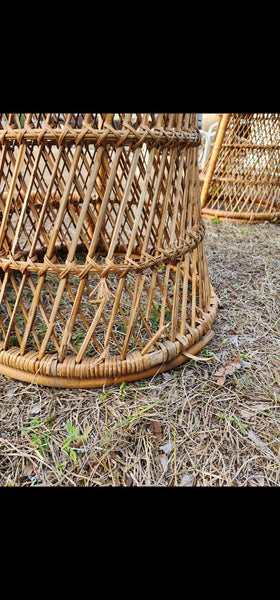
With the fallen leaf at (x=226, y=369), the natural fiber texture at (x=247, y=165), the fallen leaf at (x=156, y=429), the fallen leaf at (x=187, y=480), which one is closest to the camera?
the fallen leaf at (x=187, y=480)

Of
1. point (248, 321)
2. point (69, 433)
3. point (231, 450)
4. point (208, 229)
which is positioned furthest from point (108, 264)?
point (208, 229)

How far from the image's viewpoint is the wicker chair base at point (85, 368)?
992mm

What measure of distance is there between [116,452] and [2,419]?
34 centimetres

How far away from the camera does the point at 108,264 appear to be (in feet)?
3.01

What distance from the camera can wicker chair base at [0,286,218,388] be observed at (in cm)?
99

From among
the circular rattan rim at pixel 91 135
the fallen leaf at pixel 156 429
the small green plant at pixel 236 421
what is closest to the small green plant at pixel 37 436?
the fallen leaf at pixel 156 429

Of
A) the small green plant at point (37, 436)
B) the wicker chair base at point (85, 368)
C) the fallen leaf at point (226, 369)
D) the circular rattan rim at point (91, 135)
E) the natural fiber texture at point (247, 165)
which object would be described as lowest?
the small green plant at point (37, 436)

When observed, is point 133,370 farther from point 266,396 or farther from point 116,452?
point 266,396

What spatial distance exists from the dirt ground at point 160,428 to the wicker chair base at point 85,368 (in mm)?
33

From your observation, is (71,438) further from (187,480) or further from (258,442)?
(258,442)

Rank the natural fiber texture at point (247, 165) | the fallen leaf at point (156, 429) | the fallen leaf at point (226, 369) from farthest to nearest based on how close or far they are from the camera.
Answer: the natural fiber texture at point (247, 165), the fallen leaf at point (226, 369), the fallen leaf at point (156, 429)

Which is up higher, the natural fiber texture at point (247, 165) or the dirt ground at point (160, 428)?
the natural fiber texture at point (247, 165)

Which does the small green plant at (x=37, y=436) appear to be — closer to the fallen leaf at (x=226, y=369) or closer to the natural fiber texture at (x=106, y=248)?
the natural fiber texture at (x=106, y=248)

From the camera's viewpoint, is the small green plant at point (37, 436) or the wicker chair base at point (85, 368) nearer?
the small green plant at point (37, 436)
